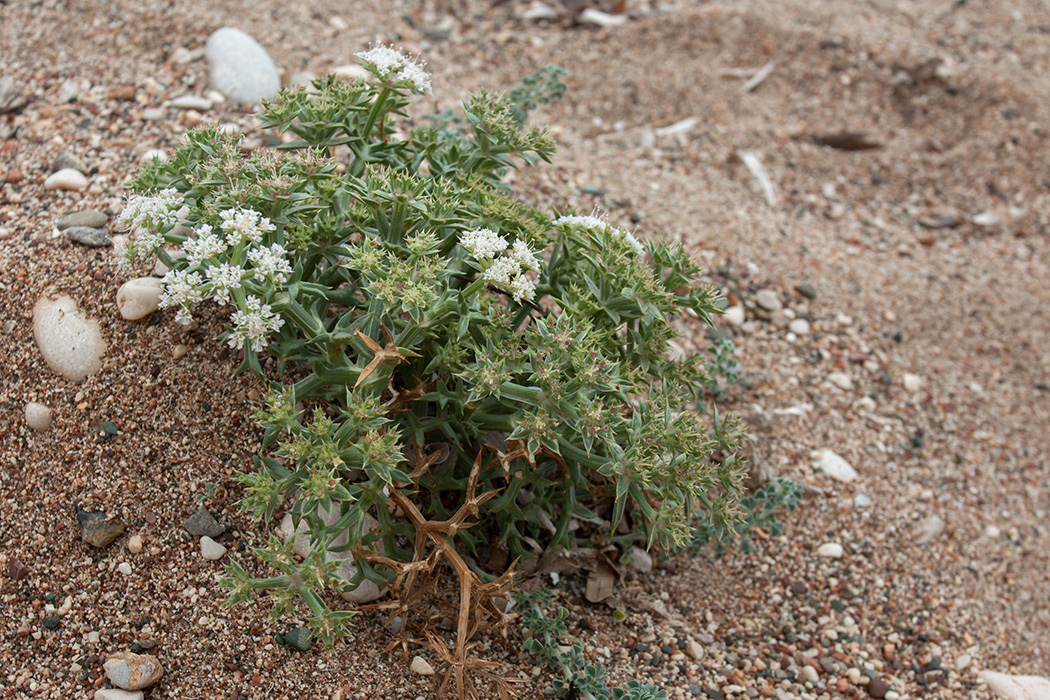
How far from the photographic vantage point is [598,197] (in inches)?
177

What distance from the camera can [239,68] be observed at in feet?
14.0

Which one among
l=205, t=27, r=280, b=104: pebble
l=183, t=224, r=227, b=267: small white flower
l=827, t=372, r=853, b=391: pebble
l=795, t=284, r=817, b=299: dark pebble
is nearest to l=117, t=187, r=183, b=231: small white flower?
l=183, t=224, r=227, b=267: small white flower

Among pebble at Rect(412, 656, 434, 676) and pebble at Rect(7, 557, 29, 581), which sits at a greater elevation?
pebble at Rect(7, 557, 29, 581)

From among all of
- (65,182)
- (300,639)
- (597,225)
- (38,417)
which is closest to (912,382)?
(597,225)

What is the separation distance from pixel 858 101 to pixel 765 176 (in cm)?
102

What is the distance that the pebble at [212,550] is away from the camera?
9.04 ft

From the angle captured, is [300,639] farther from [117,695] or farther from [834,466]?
[834,466]

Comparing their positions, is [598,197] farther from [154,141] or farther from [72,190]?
[72,190]

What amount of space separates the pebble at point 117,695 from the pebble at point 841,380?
3077mm

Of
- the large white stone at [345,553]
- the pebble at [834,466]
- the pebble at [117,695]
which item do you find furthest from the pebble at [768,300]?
the pebble at [117,695]

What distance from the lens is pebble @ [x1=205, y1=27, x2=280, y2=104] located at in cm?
420

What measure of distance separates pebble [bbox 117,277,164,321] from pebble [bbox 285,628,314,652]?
46.3 inches

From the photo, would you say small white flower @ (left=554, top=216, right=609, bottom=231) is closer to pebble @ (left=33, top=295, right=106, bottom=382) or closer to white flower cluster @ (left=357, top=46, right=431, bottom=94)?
white flower cluster @ (left=357, top=46, right=431, bottom=94)

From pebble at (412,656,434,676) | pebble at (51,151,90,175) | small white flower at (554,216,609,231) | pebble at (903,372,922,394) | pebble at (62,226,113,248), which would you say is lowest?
pebble at (903,372,922,394)
